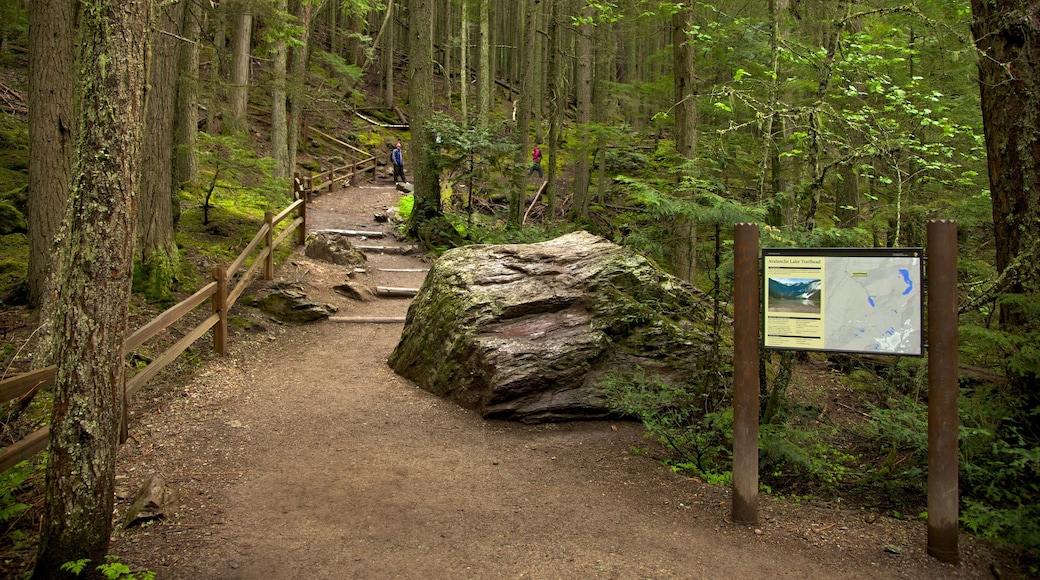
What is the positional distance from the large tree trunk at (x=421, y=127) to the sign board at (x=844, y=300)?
40.0 feet

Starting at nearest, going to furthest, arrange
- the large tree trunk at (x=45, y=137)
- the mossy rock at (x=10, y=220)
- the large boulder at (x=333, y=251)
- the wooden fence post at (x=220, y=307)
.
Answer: the large tree trunk at (x=45, y=137) → the wooden fence post at (x=220, y=307) → the mossy rock at (x=10, y=220) → the large boulder at (x=333, y=251)

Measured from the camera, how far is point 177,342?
7.22 meters

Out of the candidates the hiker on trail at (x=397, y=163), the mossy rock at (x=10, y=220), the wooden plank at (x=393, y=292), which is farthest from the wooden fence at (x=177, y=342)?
the hiker on trail at (x=397, y=163)

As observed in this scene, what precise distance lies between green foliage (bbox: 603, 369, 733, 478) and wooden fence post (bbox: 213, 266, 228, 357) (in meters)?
5.32

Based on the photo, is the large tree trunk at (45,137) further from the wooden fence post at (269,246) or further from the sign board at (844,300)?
the sign board at (844,300)

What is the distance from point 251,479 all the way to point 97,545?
161 cm

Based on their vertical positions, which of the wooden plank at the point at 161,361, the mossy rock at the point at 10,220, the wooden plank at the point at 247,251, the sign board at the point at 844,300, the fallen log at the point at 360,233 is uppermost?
the fallen log at the point at 360,233

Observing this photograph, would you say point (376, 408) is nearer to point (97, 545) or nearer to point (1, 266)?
point (97, 545)

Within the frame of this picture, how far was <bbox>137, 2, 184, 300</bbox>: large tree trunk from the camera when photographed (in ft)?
29.2

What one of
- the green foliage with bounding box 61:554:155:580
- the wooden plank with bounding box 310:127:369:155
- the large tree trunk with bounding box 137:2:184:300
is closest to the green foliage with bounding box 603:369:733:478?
the green foliage with bounding box 61:554:155:580

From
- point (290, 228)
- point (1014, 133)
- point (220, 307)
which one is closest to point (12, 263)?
point (220, 307)

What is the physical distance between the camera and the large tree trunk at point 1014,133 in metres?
4.72

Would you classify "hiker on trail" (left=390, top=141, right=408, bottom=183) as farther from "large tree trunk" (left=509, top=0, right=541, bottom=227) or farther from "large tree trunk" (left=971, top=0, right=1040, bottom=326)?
"large tree trunk" (left=971, top=0, right=1040, bottom=326)

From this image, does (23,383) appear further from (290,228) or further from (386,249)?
(386,249)
